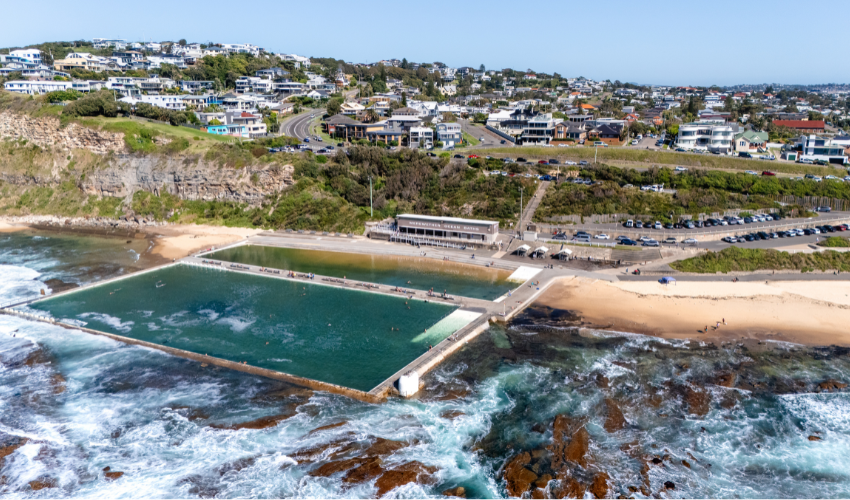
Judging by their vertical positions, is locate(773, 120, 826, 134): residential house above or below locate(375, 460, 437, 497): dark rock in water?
above

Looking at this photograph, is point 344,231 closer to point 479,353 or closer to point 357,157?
point 357,157

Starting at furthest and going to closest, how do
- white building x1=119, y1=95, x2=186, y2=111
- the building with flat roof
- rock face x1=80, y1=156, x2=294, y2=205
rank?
white building x1=119, y1=95, x2=186, y2=111 → rock face x1=80, y1=156, x2=294, y2=205 → the building with flat roof

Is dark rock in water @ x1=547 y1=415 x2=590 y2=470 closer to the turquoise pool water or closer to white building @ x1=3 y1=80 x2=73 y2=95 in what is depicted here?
the turquoise pool water

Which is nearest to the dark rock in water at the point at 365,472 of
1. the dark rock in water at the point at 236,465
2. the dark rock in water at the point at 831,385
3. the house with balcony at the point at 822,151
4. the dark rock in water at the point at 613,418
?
the dark rock in water at the point at 236,465

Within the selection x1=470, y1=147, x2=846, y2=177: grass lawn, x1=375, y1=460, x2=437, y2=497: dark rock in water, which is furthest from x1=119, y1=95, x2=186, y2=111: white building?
x1=375, y1=460, x2=437, y2=497: dark rock in water

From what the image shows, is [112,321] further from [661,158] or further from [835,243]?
[661,158]

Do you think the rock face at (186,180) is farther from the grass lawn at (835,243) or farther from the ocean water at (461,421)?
the grass lawn at (835,243)

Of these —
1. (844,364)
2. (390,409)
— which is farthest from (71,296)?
(844,364)
